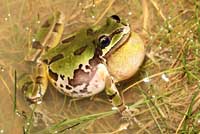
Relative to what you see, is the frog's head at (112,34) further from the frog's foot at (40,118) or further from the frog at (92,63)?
the frog's foot at (40,118)

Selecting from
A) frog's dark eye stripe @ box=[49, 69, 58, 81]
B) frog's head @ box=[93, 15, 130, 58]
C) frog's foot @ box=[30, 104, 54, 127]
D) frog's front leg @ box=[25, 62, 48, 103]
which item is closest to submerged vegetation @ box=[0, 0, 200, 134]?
frog's foot @ box=[30, 104, 54, 127]

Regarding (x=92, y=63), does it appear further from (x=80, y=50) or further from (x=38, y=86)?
(x=38, y=86)

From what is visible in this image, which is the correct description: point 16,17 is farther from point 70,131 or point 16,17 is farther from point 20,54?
point 70,131

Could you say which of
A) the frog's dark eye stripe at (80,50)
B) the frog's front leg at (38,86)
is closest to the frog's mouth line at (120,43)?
the frog's dark eye stripe at (80,50)

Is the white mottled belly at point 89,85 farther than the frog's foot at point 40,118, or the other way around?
the frog's foot at point 40,118

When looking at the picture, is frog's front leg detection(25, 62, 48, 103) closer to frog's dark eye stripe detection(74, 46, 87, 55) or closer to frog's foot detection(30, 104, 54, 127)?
frog's foot detection(30, 104, 54, 127)

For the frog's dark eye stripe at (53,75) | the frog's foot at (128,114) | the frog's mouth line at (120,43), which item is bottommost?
the frog's foot at (128,114)

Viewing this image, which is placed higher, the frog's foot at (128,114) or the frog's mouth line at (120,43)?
the frog's mouth line at (120,43)
